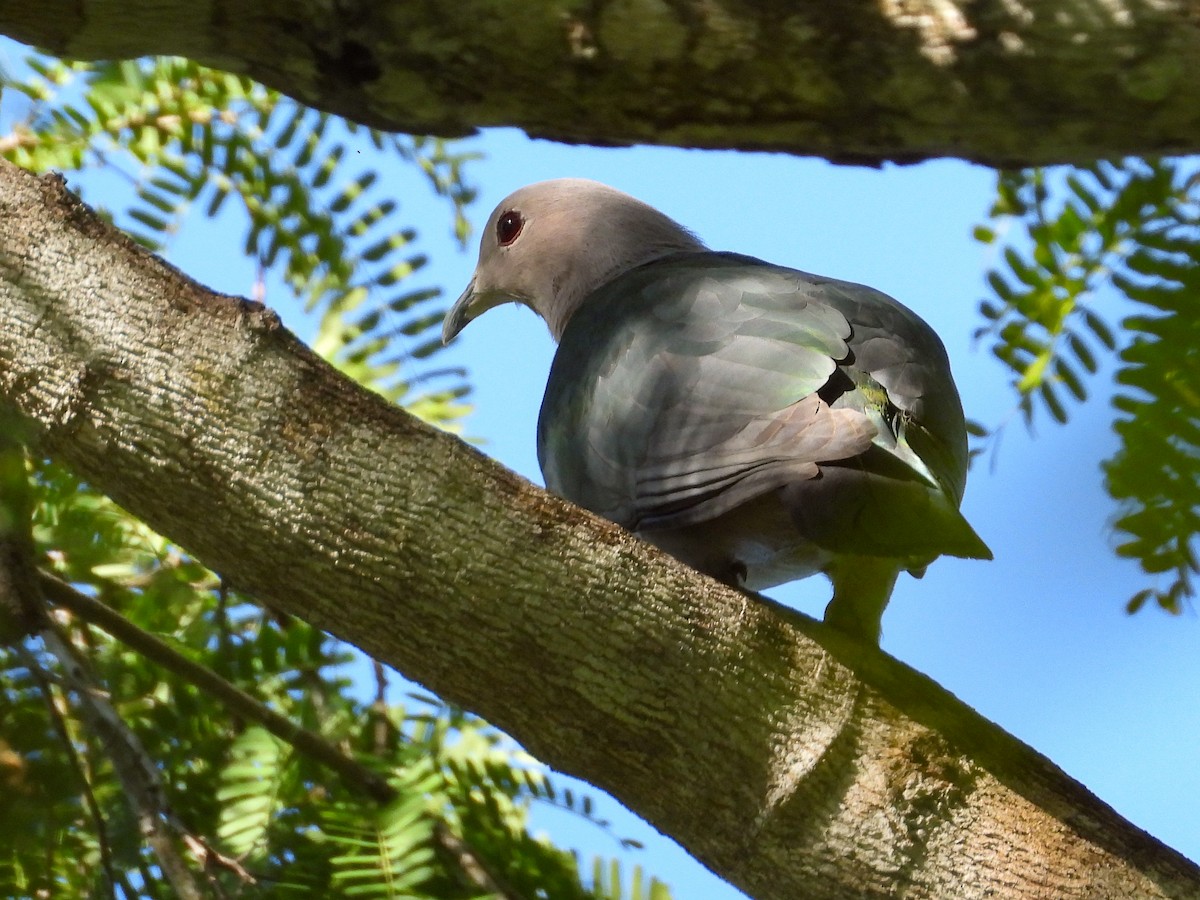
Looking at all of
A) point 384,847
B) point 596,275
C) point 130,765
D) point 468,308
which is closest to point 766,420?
point 384,847

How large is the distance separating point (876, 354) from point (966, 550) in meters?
0.55

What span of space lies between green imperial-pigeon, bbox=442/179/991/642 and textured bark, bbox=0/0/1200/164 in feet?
1.18

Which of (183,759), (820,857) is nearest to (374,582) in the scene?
(820,857)

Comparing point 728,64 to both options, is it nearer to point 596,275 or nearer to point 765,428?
point 765,428

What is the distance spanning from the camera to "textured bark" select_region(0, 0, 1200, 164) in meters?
1.96

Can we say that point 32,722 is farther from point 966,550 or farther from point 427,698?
point 427,698

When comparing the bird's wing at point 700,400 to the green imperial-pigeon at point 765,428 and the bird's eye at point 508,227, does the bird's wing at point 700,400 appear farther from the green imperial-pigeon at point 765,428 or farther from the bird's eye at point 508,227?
the bird's eye at point 508,227

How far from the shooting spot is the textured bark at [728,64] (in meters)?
1.96

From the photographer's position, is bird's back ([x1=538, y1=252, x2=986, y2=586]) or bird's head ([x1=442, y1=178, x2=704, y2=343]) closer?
bird's back ([x1=538, y1=252, x2=986, y2=586])

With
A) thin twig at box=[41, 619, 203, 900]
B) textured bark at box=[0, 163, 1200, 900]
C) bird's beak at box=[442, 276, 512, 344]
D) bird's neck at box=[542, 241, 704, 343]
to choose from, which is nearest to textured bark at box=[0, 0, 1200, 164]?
textured bark at box=[0, 163, 1200, 900]

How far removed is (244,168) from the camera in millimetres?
3271

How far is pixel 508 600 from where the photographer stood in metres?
1.71

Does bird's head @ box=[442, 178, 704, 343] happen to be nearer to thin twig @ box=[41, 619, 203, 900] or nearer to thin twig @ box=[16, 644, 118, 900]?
thin twig @ box=[41, 619, 203, 900]

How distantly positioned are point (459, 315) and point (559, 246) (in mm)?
348
